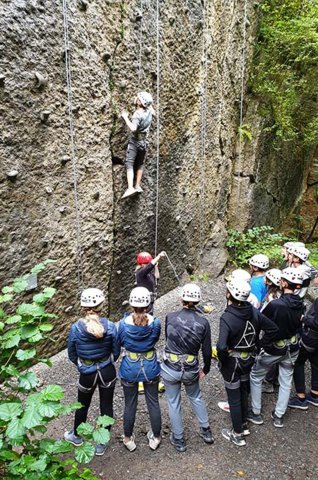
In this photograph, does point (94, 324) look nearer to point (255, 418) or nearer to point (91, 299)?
point (91, 299)

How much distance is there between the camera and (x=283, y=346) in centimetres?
425

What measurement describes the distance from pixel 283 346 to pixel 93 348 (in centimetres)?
215

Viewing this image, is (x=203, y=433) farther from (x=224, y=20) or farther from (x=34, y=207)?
(x=224, y=20)

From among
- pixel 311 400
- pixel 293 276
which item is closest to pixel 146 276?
pixel 293 276

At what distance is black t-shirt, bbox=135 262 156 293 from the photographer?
5320 millimetres

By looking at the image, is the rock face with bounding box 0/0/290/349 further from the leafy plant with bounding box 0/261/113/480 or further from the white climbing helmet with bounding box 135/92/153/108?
the leafy plant with bounding box 0/261/113/480

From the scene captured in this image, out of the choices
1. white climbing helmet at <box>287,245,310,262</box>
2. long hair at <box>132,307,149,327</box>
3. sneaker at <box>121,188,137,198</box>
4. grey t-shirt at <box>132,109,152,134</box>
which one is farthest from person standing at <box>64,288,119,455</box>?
grey t-shirt at <box>132,109,152,134</box>

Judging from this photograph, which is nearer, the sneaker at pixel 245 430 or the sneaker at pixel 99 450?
the sneaker at pixel 99 450

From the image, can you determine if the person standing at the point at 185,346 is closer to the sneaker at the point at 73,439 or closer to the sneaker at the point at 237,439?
the sneaker at the point at 237,439

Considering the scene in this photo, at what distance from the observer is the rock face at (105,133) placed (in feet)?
14.4

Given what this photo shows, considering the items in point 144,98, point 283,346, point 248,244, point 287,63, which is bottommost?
point 248,244

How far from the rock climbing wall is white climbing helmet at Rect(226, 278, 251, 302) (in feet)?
8.44

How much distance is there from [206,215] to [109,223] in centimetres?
349

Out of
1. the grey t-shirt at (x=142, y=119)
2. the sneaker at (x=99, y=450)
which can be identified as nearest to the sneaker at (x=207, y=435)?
the sneaker at (x=99, y=450)
